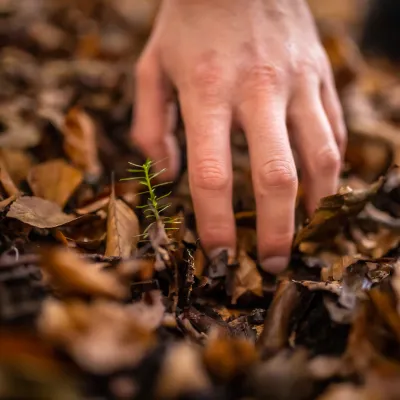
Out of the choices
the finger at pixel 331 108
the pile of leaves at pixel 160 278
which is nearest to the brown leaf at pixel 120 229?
the pile of leaves at pixel 160 278

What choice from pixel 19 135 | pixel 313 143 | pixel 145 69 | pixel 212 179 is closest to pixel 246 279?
pixel 212 179

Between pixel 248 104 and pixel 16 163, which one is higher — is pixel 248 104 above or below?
above

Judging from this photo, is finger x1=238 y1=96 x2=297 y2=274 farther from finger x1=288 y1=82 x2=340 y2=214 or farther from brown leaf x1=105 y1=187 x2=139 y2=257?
brown leaf x1=105 y1=187 x2=139 y2=257

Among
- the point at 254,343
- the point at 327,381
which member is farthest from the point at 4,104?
the point at 327,381

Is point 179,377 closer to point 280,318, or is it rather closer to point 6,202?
point 280,318

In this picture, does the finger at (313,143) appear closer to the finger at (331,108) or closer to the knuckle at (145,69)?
the finger at (331,108)

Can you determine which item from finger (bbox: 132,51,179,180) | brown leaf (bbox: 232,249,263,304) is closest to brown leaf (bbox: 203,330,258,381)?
brown leaf (bbox: 232,249,263,304)

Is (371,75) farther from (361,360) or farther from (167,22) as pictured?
(361,360)
